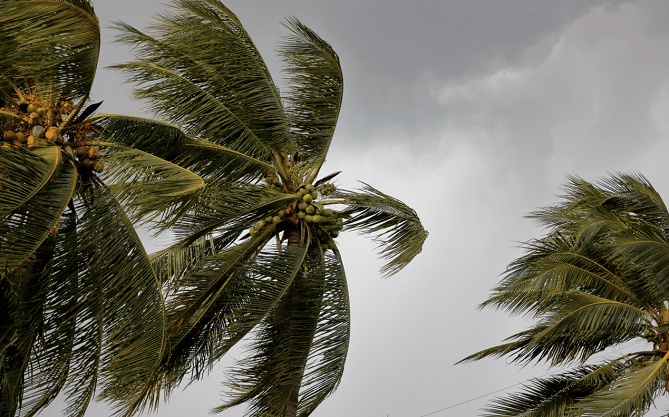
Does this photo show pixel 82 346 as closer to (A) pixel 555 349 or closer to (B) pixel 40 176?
(B) pixel 40 176

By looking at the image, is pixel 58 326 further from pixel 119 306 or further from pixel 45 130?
pixel 45 130

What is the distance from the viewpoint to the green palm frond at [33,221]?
19.8 ft

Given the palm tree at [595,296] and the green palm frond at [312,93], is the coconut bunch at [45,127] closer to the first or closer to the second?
the green palm frond at [312,93]

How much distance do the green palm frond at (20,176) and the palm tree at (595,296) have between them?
23.3ft

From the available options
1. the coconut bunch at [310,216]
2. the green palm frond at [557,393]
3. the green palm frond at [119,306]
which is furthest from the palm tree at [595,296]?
the green palm frond at [119,306]

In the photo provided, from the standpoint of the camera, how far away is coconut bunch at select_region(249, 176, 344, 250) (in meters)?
9.58

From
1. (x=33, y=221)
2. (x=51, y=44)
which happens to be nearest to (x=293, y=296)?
(x=33, y=221)

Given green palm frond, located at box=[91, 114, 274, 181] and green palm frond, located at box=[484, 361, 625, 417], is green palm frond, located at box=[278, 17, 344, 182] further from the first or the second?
green palm frond, located at box=[484, 361, 625, 417]

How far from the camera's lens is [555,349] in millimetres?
11906

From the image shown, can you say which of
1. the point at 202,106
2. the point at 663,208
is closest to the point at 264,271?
the point at 202,106

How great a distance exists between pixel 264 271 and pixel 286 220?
1139 mm

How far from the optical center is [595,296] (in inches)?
432

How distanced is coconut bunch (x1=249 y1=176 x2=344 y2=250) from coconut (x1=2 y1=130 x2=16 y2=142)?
3.33 m

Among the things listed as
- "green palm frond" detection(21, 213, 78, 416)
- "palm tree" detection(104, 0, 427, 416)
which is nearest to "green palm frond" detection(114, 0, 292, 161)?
"palm tree" detection(104, 0, 427, 416)
